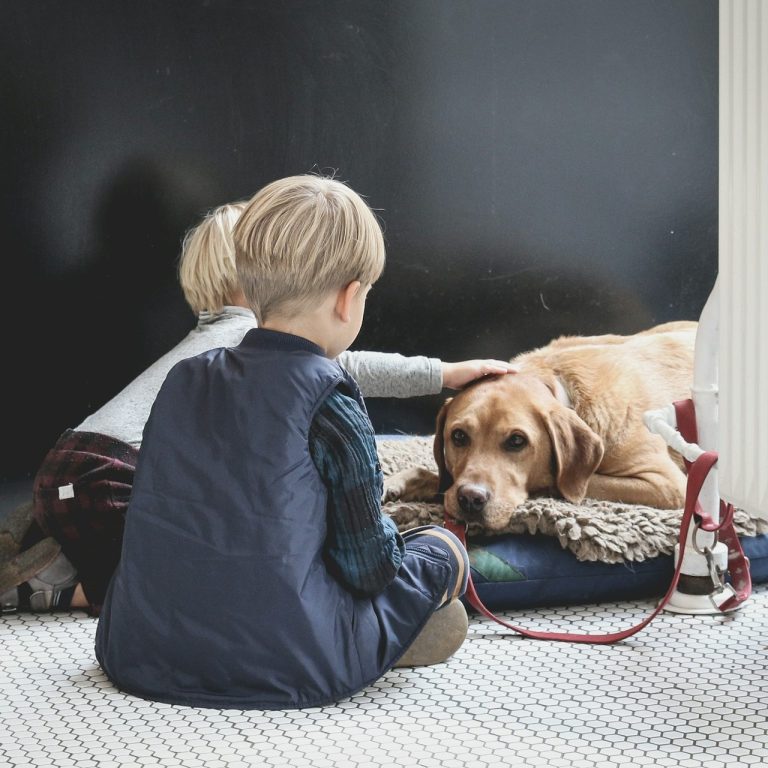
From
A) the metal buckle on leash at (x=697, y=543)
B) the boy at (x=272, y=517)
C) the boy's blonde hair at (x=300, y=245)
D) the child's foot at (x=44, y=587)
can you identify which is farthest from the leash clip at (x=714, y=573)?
the child's foot at (x=44, y=587)

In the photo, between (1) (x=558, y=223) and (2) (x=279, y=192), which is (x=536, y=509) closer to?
(2) (x=279, y=192)

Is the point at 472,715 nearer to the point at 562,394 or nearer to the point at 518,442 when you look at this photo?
the point at 518,442

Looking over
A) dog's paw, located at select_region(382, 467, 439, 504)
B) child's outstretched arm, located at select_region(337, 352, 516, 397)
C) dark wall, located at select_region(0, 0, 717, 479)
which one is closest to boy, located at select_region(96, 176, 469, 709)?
child's outstretched arm, located at select_region(337, 352, 516, 397)

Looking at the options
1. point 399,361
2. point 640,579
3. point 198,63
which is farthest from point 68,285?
point 640,579

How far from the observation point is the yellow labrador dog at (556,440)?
8.20ft

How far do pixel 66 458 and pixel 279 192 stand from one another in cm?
93

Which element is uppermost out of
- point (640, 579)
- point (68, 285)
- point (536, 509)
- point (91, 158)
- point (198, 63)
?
point (198, 63)

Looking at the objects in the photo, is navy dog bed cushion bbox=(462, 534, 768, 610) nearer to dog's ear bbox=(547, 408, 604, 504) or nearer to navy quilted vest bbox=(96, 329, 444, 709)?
dog's ear bbox=(547, 408, 604, 504)

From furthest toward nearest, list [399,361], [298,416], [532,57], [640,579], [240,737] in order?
[532,57], [399,361], [640,579], [298,416], [240,737]

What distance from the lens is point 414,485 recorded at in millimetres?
2768

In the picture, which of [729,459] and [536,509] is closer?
[729,459]

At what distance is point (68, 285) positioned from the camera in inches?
125

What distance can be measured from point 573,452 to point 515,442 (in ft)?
0.48

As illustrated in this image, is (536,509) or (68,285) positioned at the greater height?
(68,285)
